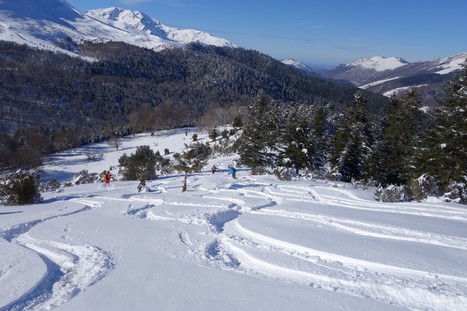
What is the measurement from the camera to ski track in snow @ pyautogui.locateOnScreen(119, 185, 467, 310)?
16.1 feet

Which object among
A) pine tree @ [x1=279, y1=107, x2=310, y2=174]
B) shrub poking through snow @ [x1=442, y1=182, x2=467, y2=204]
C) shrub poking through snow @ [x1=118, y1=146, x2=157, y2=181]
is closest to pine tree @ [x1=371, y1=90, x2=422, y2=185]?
pine tree @ [x1=279, y1=107, x2=310, y2=174]

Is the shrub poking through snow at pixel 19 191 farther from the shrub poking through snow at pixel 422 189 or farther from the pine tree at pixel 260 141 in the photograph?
the pine tree at pixel 260 141

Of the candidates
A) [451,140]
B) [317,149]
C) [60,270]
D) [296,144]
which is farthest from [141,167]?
[60,270]

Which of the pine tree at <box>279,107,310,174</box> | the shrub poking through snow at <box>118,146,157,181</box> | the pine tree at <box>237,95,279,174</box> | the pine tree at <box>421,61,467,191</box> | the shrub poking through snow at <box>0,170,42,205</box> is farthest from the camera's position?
the pine tree at <box>237,95,279,174</box>

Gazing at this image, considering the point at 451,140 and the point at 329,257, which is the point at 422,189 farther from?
the point at 329,257

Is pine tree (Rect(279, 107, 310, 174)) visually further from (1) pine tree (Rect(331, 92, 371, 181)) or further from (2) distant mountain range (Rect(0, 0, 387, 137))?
(2) distant mountain range (Rect(0, 0, 387, 137))

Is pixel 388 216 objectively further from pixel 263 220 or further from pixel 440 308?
pixel 440 308

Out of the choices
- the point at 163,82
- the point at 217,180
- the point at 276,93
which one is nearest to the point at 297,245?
the point at 217,180

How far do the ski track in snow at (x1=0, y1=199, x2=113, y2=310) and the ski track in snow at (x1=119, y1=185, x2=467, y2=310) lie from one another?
1.77 m

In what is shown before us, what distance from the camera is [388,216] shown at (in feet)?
32.5

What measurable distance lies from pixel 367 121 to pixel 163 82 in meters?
152

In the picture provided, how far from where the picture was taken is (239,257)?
6.62m

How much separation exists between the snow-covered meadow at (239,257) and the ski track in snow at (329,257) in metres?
0.02

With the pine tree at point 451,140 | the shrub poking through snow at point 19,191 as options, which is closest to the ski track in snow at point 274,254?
the shrub poking through snow at point 19,191
